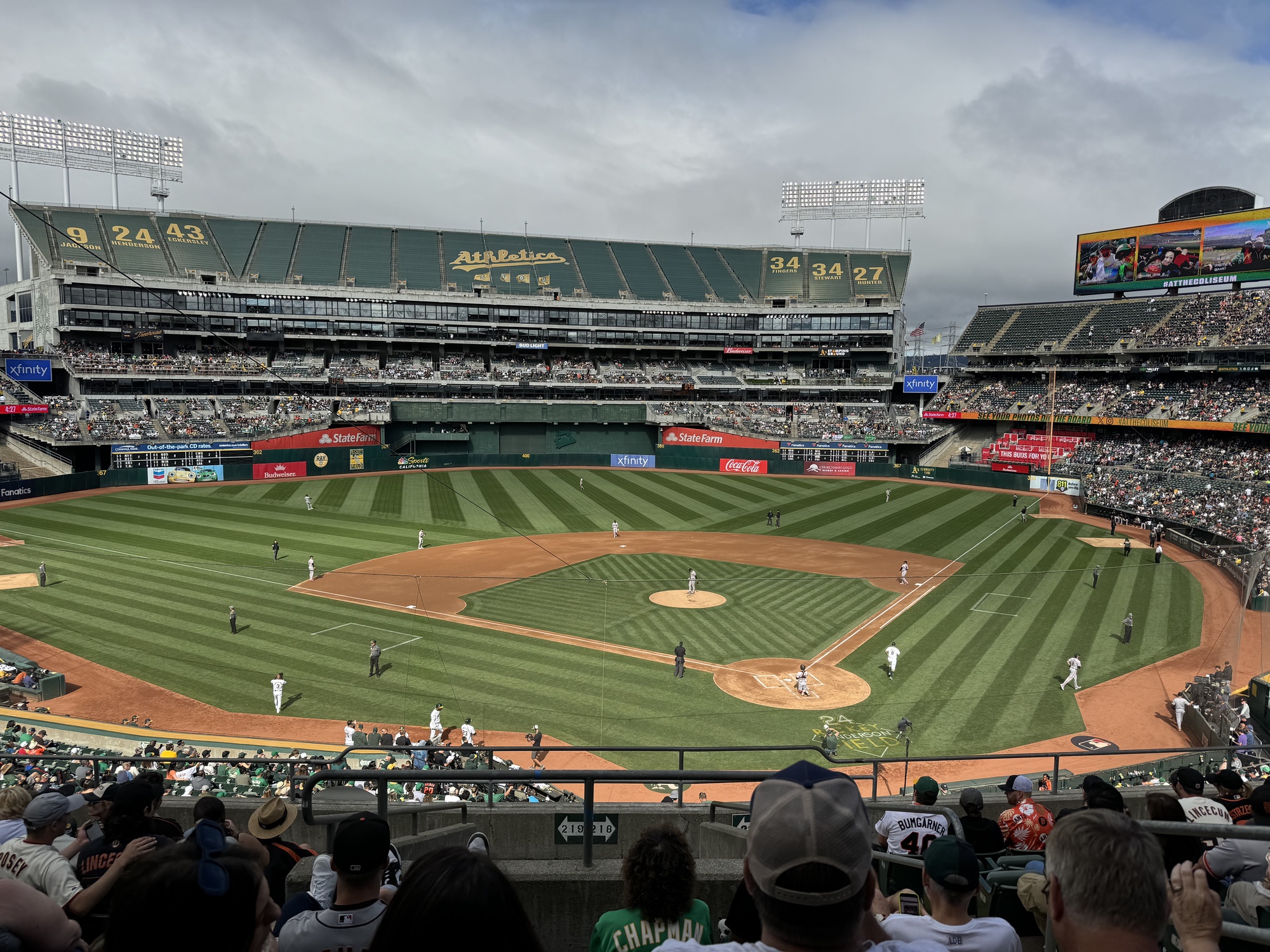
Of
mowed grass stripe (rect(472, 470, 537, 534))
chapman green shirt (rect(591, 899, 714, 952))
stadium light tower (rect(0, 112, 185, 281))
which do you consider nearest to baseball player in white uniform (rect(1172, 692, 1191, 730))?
chapman green shirt (rect(591, 899, 714, 952))

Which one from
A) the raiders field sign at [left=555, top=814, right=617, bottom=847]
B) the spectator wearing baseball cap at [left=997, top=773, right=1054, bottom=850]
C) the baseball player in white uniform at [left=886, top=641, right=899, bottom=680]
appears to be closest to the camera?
the spectator wearing baseball cap at [left=997, top=773, right=1054, bottom=850]

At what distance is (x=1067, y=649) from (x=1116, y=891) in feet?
83.2

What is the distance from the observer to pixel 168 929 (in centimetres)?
230

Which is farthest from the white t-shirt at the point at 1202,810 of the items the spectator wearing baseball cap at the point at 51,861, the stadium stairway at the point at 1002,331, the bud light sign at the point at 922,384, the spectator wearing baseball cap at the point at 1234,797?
the stadium stairway at the point at 1002,331

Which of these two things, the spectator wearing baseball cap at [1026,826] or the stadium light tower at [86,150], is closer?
the spectator wearing baseball cap at [1026,826]

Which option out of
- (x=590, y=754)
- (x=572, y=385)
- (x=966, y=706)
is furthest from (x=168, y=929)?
(x=572, y=385)

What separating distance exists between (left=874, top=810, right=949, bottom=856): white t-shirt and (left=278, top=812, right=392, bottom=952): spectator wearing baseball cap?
13.0 ft

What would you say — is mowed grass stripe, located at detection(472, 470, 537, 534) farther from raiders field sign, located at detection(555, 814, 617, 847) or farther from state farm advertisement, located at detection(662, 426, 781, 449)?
raiders field sign, located at detection(555, 814, 617, 847)

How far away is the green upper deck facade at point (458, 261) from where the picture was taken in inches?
2667

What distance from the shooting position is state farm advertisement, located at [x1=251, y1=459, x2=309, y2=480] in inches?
2180

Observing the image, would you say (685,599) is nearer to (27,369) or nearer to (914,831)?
(914,831)

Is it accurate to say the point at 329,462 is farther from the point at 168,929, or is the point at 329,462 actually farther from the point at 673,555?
the point at 168,929

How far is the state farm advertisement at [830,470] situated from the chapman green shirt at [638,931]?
6322 centimetres

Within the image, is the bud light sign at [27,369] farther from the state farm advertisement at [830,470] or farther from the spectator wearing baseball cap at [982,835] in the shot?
the spectator wearing baseball cap at [982,835]
